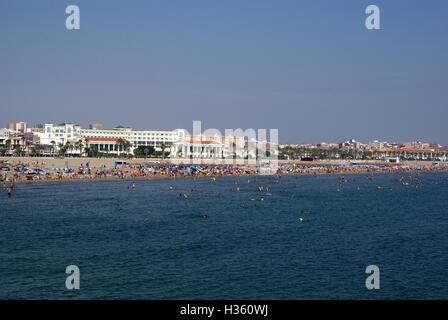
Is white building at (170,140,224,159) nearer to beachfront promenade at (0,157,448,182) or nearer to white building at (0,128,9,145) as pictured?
beachfront promenade at (0,157,448,182)

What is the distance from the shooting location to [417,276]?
63.7ft

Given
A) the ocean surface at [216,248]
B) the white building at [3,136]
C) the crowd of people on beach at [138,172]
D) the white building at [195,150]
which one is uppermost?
the white building at [3,136]

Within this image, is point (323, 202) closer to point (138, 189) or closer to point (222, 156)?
point (138, 189)

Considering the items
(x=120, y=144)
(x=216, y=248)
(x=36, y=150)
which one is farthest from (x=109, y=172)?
(x=120, y=144)

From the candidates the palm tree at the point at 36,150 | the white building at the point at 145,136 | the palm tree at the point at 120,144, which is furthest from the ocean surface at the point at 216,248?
the white building at the point at 145,136

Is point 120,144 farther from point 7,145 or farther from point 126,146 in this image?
point 7,145

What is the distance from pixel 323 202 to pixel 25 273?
31.0 m

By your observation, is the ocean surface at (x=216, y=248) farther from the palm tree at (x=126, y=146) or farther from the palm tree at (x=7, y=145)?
the palm tree at (x=126, y=146)

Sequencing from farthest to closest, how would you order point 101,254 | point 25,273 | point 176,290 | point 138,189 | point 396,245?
1. point 138,189
2. point 396,245
3. point 101,254
4. point 25,273
5. point 176,290

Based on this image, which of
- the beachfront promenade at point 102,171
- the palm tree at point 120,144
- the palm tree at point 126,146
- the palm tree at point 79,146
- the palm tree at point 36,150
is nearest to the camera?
the beachfront promenade at point 102,171

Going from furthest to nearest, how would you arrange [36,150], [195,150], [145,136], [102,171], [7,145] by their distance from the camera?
[145,136] < [195,150] < [36,150] < [7,145] < [102,171]

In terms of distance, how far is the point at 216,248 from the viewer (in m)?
23.4

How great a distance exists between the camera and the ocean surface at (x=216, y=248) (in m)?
17.5
